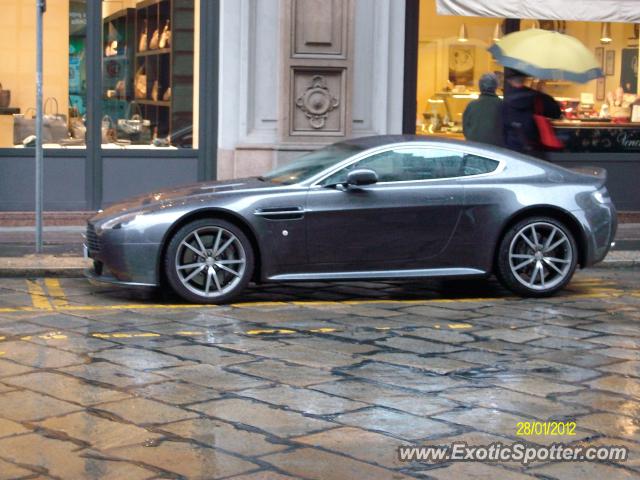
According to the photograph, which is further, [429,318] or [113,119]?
[113,119]

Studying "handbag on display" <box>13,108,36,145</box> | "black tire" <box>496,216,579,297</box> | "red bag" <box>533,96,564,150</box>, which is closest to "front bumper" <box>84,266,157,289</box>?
"black tire" <box>496,216,579,297</box>

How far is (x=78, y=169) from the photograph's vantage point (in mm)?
15102

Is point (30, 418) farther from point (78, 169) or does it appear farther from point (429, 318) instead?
point (78, 169)

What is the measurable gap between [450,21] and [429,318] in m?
7.22

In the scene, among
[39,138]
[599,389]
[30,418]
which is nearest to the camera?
[30,418]

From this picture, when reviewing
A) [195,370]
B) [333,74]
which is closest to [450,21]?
[333,74]

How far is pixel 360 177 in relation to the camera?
32.3 feet

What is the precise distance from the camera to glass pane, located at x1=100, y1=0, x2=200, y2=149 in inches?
602

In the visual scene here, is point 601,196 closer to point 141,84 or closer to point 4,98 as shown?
point 141,84

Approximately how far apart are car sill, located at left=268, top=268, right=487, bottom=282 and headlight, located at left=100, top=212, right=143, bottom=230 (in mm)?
1173

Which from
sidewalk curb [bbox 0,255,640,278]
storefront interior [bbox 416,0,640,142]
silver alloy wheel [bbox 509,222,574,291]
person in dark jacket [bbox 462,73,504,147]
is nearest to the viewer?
silver alloy wheel [bbox 509,222,574,291]

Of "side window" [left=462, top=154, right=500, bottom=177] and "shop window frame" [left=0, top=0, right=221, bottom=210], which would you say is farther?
"shop window frame" [left=0, top=0, right=221, bottom=210]

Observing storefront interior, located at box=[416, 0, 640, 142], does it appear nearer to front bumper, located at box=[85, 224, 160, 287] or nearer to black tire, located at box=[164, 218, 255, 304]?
black tire, located at box=[164, 218, 255, 304]

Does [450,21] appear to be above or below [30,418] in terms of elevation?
above
